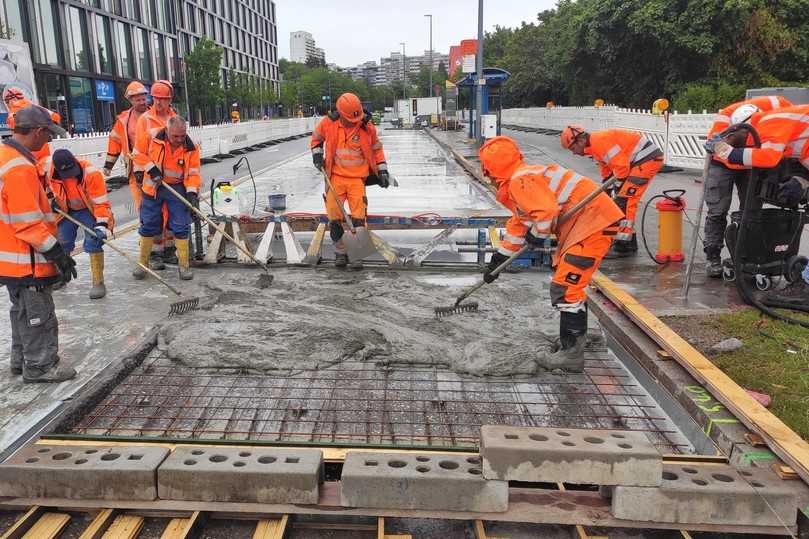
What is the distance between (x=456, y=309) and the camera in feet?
17.3

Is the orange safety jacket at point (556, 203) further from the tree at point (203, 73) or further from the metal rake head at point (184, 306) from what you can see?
the tree at point (203, 73)

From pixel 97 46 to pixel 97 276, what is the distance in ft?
97.8

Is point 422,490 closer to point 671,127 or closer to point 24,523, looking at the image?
point 24,523

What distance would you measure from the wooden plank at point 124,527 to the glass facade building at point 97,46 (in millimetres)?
18216

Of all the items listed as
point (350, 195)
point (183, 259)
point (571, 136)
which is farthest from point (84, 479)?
point (571, 136)

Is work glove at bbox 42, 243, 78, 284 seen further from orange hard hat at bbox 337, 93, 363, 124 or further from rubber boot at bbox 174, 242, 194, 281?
orange hard hat at bbox 337, 93, 363, 124

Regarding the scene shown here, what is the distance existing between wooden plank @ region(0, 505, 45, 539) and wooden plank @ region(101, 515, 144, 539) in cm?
34

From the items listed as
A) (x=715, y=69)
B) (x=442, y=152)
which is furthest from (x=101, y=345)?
(x=715, y=69)

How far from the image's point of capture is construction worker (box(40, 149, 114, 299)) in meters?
5.39

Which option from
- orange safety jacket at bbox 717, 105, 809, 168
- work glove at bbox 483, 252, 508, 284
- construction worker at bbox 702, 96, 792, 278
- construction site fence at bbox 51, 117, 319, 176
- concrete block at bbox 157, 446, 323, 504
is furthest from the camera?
construction site fence at bbox 51, 117, 319, 176

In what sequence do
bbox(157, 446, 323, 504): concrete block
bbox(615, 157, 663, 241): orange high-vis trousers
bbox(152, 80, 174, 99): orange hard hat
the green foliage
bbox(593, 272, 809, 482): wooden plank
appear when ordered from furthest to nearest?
A: the green foliage → bbox(152, 80, 174, 99): orange hard hat → bbox(615, 157, 663, 241): orange high-vis trousers → bbox(593, 272, 809, 482): wooden plank → bbox(157, 446, 323, 504): concrete block

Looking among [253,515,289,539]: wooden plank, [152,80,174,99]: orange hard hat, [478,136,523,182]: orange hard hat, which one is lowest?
[253,515,289,539]: wooden plank

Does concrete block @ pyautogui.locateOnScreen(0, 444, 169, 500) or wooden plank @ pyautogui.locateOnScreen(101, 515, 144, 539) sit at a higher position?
concrete block @ pyautogui.locateOnScreen(0, 444, 169, 500)

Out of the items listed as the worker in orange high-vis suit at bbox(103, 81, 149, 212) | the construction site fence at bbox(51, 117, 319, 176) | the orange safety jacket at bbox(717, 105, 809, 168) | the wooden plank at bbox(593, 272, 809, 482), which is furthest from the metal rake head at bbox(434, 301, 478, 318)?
the construction site fence at bbox(51, 117, 319, 176)
